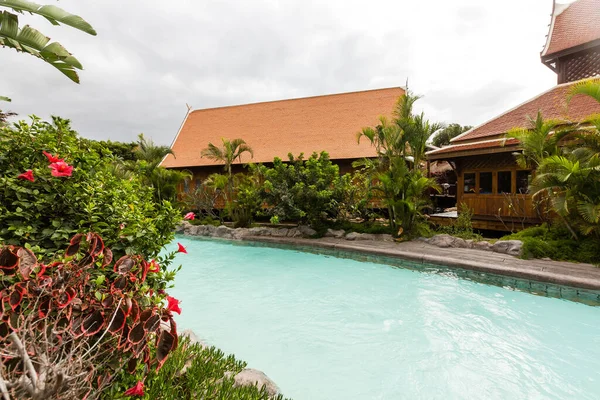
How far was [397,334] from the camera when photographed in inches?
182

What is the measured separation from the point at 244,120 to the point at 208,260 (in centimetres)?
1266

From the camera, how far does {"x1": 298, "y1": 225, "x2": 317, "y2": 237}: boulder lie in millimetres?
10968

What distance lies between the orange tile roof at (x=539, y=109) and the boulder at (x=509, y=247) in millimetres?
4812

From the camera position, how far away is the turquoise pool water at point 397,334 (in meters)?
3.43

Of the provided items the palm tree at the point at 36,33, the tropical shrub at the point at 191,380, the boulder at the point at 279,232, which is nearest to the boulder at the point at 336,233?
the boulder at the point at 279,232

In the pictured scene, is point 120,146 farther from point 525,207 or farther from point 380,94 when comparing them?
point 525,207

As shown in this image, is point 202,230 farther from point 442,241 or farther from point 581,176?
point 581,176

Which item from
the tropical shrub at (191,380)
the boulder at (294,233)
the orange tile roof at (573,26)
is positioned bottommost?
the boulder at (294,233)

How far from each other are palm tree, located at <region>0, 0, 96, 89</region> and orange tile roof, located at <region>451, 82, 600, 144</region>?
40.0 ft

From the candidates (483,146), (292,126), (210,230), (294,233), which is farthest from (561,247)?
(292,126)

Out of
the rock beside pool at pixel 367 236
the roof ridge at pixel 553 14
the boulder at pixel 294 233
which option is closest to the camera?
the rock beside pool at pixel 367 236

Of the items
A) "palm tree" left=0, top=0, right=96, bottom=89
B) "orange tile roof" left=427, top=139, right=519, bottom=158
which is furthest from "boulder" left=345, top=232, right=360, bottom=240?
"palm tree" left=0, top=0, right=96, bottom=89

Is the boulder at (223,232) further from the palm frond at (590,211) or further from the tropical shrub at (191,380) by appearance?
the palm frond at (590,211)

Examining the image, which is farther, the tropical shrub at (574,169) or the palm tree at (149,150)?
the palm tree at (149,150)
